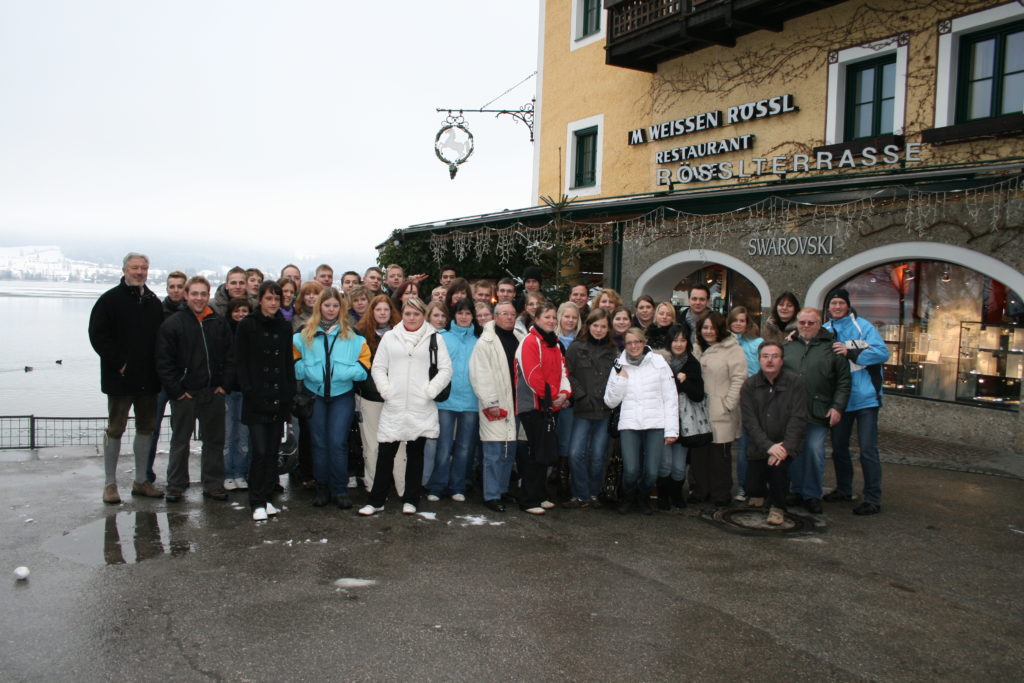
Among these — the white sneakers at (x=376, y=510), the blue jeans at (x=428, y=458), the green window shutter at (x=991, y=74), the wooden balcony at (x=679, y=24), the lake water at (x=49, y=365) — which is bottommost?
the lake water at (x=49, y=365)

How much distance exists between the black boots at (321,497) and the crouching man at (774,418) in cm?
382

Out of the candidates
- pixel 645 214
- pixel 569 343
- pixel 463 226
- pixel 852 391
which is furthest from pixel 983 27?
pixel 463 226

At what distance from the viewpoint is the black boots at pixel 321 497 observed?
667 cm

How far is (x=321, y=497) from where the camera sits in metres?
6.71

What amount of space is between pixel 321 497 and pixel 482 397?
1.71 metres

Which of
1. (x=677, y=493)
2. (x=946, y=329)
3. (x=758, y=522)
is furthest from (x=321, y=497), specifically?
(x=946, y=329)

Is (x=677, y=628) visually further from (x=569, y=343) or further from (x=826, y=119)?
(x=826, y=119)

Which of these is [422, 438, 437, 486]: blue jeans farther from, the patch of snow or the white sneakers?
the patch of snow

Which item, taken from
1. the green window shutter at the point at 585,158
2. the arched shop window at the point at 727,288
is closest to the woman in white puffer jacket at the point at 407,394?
the arched shop window at the point at 727,288

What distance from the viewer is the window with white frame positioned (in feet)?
59.5

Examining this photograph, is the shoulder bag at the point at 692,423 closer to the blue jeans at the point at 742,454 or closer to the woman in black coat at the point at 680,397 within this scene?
the woman in black coat at the point at 680,397

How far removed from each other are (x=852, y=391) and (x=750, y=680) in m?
4.11

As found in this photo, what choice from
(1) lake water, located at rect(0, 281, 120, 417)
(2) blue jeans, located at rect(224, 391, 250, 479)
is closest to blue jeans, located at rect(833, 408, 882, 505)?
(2) blue jeans, located at rect(224, 391, 250, 479)

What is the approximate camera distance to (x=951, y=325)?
10.9m
